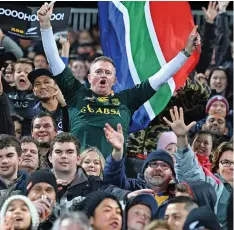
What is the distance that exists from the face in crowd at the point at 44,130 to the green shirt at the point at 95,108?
1.27ft

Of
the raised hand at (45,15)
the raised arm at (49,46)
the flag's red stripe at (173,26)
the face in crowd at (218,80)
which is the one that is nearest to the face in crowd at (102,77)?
the raised arm at (49,46)

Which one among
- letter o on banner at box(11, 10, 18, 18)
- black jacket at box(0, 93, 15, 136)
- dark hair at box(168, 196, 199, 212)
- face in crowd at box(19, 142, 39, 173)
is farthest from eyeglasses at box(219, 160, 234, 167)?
letter o on banner at box(11, 10, 18, 18)

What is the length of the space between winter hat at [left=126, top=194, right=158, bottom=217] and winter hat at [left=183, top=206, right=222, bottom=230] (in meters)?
0.83

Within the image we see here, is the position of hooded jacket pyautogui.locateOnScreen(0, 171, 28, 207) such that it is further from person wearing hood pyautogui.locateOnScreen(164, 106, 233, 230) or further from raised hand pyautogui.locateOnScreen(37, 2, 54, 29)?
raised hand pyautogui.locateOnScreen(37, 2, 54, 29)

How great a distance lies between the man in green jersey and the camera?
45.5ft

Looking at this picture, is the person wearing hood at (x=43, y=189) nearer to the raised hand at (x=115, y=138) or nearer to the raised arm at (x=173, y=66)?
the raised hand at (x=115, y=138)

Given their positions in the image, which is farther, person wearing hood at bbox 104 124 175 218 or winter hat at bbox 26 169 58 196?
person wearing hood at bbox 104 124 175 218

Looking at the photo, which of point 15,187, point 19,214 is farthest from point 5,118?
point 19,214

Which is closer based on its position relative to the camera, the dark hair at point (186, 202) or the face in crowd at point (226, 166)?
the dark hair at point (186, 202)

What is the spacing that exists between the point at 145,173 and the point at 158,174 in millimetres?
156

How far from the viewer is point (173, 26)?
16172 mm

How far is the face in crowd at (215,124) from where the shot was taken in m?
16.4

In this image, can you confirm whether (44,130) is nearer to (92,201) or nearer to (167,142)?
(167,142)

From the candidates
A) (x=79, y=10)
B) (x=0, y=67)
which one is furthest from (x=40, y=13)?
(x=79, y=10)
